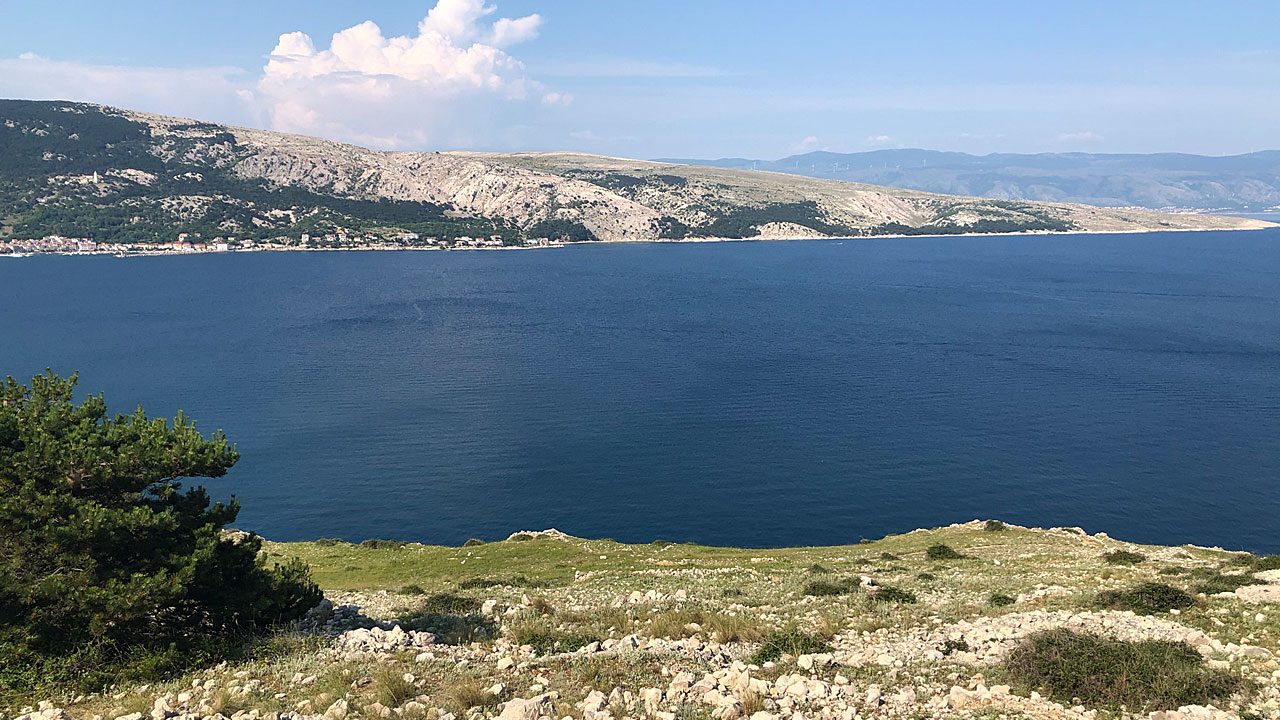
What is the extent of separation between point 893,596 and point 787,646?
33.1 ft

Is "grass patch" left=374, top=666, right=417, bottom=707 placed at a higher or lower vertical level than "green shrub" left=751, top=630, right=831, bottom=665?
higher

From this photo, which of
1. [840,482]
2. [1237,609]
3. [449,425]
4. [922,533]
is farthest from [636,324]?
[1237,609]

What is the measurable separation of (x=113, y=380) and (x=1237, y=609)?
154 metres

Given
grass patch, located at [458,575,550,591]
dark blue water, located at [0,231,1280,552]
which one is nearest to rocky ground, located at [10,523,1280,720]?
grass patch, located at [458,575,550,591]

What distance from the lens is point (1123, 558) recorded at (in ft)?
140

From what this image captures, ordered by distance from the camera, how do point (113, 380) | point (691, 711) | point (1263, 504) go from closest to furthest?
point (691, 711) → point (1263, 504) → point (113, 380)

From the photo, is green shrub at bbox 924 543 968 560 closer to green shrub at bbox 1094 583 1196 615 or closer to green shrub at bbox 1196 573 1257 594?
green shrub at bbox 1196 573 1257 594

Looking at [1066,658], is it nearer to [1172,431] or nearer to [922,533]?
[922,533]

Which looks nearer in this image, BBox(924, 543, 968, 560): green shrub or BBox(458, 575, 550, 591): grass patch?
BBox(458, 575, 550, 591): grass patch

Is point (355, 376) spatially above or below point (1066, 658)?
below

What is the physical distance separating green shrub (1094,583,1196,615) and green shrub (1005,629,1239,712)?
559 cm

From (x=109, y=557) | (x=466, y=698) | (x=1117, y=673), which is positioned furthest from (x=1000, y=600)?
(x=109, y=557)

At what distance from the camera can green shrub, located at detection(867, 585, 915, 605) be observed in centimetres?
3120

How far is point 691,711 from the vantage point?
18.0 metres
